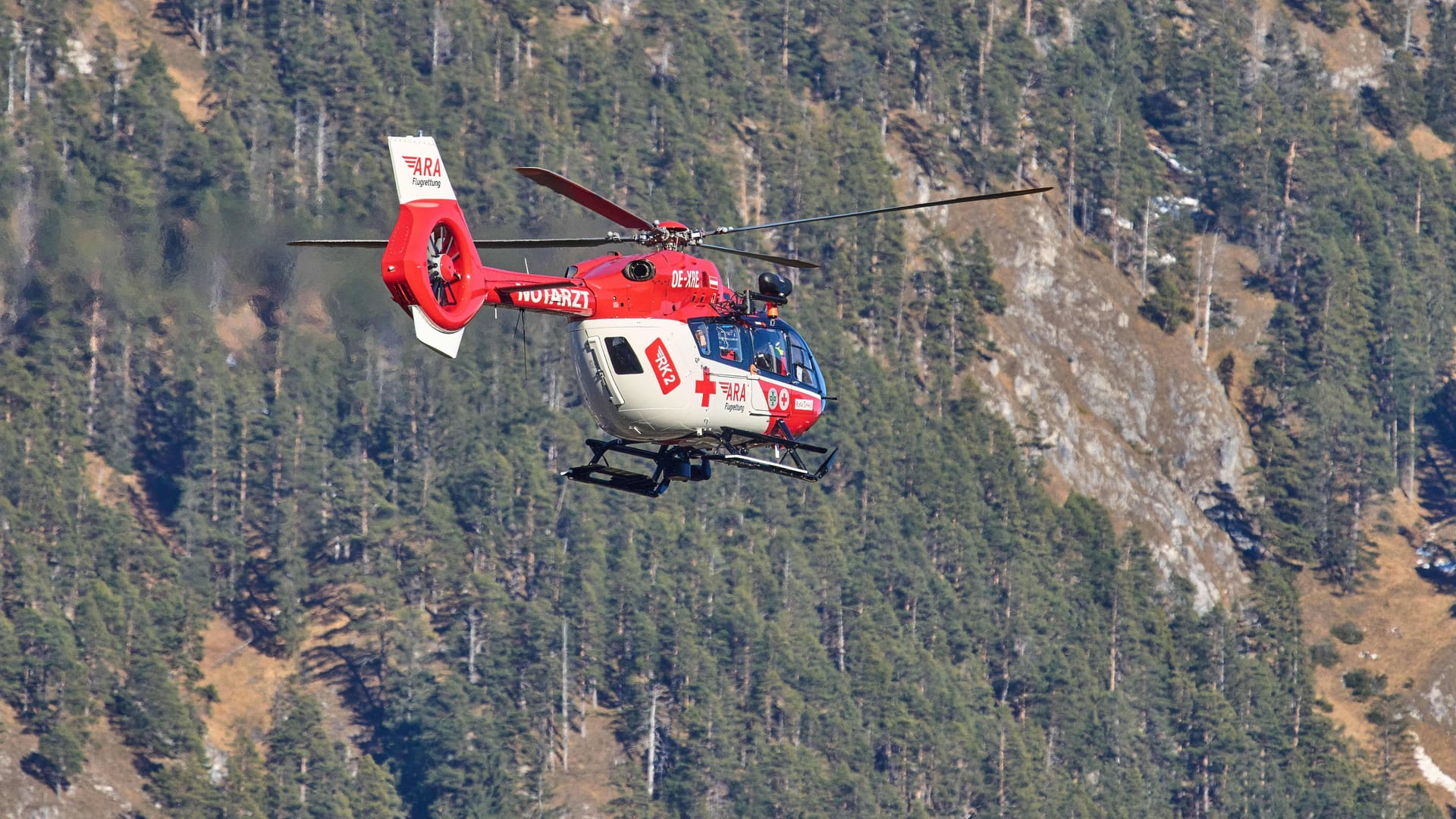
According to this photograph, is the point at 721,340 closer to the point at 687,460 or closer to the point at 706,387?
the point at 706,387

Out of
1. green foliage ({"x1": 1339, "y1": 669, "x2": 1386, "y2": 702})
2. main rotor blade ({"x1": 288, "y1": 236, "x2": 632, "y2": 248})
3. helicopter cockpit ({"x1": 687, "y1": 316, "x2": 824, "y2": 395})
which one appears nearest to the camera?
main rotor blade ({"x1": 288, "y1": 236, "x2": 632, "y2": 248})

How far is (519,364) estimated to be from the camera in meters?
137

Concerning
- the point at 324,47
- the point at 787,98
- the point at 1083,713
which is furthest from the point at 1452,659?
the point at 324,47

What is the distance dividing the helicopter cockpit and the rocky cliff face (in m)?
104

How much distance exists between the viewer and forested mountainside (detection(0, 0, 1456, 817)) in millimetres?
122875

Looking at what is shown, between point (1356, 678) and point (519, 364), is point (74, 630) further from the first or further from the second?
point (1356, 678)

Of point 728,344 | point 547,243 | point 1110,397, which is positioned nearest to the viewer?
point 547,243

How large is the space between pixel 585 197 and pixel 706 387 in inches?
204

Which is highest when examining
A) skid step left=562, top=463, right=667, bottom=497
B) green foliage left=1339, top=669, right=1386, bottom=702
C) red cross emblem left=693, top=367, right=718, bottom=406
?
red cross emblem left=693, top=367, right=718, bottom=406

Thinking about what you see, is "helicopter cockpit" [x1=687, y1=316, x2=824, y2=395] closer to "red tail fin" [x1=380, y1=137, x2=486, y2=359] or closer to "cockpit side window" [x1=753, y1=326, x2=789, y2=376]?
"cockpit side window" [x1=753, y1=326, x2=789, y2=376]

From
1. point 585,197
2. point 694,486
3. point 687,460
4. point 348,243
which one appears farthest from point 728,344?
point 694,486

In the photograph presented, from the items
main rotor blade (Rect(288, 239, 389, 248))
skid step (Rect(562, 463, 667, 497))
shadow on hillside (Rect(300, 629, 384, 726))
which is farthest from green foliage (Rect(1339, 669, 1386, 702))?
main rotor blade (Rect(288, 239, 389, 248))

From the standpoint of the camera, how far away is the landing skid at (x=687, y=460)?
4516cm

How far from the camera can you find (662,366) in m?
44.6
